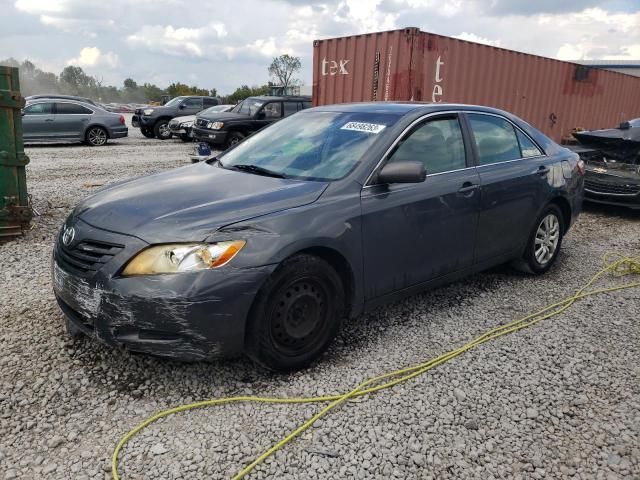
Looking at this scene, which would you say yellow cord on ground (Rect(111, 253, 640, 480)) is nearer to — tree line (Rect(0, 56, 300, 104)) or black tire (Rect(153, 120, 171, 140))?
black tire (Rect(153, 120, 171, 140))

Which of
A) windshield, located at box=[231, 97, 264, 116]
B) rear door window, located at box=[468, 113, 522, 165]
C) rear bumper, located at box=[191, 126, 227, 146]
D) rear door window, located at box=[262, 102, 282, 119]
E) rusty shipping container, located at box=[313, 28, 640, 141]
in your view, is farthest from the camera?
rear door window, located at box=[262, 102, 282, 119]

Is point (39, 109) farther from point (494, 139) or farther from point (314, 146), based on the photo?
point (494, 139)

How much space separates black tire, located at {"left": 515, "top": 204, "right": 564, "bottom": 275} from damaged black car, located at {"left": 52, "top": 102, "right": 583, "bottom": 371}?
0.30 meters

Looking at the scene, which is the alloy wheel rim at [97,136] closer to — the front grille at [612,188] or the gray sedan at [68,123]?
the gray sedan at [68,123]

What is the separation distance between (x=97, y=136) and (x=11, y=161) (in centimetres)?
1185

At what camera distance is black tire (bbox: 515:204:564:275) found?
4852 millimetres

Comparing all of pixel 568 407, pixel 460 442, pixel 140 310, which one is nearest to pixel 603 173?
pixel 568 407

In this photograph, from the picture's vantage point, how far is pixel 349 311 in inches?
133

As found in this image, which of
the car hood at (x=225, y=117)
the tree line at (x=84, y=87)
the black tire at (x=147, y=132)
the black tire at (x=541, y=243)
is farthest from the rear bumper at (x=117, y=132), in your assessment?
the tree line at (x=84, y=87)

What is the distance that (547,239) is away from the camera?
5020mm

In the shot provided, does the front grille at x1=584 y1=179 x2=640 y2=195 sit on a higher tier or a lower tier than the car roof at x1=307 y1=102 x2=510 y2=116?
lower

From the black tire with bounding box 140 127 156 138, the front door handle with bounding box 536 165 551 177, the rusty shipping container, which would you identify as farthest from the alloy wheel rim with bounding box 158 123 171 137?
the front door handle with bounding box 536 165 551 177

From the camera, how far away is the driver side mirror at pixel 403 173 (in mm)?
3318

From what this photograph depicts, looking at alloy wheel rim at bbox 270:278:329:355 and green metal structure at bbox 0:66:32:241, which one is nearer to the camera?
alloy wheel rim at bbox 270:278:329:355
